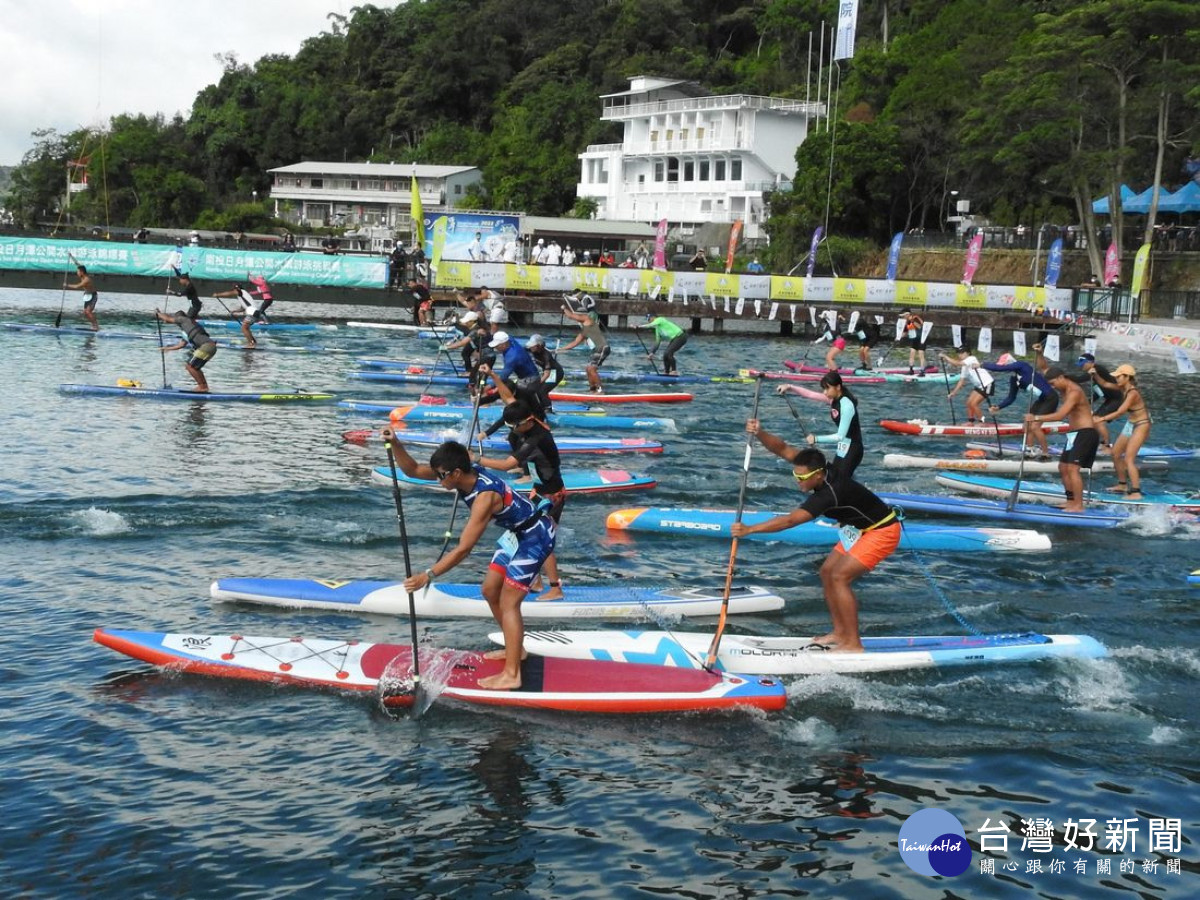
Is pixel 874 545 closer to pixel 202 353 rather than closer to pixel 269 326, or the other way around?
pixel 202 353

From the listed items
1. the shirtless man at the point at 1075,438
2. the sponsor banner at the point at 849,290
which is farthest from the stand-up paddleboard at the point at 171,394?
the sponsor banner at the point at 849,290

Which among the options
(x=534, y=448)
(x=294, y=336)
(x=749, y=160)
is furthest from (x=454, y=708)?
(x=749, y=160)

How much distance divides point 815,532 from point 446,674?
747cm

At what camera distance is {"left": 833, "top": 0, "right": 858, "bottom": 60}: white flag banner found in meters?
61.3

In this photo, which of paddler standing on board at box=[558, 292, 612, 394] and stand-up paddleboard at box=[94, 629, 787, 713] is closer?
stand-up paddleboard at box=[94, 629, 787, 713]

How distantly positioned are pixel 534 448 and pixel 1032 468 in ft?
39.9

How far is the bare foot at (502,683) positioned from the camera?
397 inches

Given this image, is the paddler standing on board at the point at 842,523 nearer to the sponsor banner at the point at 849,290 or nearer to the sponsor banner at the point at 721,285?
the sponsor banner at the point at 721,285

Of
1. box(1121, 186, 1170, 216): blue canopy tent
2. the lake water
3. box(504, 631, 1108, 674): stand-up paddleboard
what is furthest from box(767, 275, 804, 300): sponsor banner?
box(504, 631, 1108, 674): stand-up paddleboard

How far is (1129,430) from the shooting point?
19188 millimetres

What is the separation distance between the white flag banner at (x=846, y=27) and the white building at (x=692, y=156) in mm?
15797

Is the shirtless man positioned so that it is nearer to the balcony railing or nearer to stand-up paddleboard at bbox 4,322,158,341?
stand-up paddleboard at bbox 4,322,158,341

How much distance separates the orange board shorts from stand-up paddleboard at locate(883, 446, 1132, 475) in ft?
35.8

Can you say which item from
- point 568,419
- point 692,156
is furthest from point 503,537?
point 692,156
